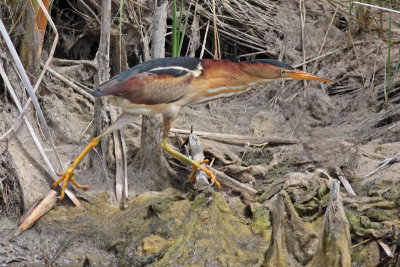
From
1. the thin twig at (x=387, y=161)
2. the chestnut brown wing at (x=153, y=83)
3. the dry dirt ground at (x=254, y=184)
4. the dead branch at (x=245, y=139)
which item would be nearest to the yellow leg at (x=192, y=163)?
the dry dirt ground at (x=254, y=184)

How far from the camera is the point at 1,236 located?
3.96 meters

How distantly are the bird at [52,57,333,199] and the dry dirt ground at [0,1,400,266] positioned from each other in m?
0.30

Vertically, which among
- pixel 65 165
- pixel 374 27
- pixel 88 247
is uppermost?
pixel 374 27

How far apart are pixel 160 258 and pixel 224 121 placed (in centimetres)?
228

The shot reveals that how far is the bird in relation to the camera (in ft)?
13.4

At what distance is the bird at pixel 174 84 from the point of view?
4.10 meters

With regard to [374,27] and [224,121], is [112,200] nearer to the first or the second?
[224,121]

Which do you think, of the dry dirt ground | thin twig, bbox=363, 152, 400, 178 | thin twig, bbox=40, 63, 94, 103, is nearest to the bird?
the dry dirt ground

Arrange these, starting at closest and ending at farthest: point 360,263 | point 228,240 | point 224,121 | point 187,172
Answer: point 360,263 < point 228,240 < point 187,172 < point 224,121

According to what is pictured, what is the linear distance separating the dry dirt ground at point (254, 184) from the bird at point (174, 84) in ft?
1.00

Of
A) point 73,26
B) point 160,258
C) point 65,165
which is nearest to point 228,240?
point 160,258

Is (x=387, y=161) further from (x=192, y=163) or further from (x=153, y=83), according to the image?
(x=153, y=83)

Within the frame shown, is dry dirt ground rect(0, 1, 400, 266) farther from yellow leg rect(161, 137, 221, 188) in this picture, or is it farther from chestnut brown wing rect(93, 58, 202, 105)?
chestnut brown wing rect(93, 58, 202, 105)

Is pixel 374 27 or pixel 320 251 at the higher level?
pixel 374 27
